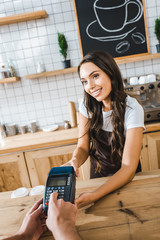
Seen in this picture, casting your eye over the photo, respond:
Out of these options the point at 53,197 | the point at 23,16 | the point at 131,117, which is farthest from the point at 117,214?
the point at 23,16

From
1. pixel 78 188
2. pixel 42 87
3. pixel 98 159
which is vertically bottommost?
pixel 98 159

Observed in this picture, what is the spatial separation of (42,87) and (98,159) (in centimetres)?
145

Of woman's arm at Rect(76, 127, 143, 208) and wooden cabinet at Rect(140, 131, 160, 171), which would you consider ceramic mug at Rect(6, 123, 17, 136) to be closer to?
wooden cabinet at Rect(140, 131, 160, 171)

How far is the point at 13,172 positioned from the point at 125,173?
1.52m

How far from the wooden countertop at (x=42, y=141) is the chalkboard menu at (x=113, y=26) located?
3.20 feet

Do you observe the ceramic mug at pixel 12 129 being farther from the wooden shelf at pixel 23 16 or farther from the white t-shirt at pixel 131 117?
the white t-shirt at pixel 131 117

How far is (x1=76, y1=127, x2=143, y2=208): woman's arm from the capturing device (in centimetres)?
82

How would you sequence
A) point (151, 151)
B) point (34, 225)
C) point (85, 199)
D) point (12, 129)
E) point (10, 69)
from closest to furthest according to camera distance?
point (34, 225) < point (85, 199) < point (151, 151) < point (10, 69) < point (12, 129)

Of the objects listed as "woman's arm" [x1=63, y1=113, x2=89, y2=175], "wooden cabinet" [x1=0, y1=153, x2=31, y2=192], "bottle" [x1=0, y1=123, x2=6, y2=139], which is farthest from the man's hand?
"bottle" [x1=0, y1=123, x2=6, y2=139]

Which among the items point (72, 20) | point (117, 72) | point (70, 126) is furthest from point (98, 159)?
point (72, 20)

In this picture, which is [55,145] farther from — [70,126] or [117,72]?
[117,72]

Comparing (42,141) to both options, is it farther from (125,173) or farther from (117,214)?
(117,214)

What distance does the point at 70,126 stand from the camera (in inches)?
98.4

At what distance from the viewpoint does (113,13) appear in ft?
7.61
